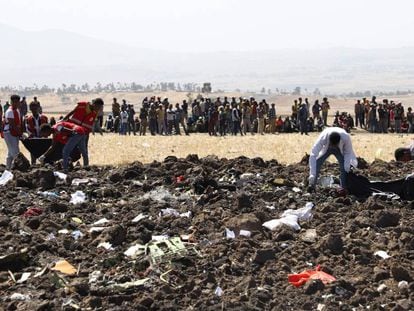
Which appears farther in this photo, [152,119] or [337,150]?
[152,119]

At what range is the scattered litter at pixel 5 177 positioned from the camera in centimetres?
1510

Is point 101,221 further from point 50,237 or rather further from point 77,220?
point 50,237

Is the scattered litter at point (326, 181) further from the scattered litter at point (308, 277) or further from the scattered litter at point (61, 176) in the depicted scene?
the scattered litter at point (308, 277)

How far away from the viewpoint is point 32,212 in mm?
12234

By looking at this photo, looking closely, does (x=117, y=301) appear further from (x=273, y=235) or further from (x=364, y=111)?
(x=364, y=111)

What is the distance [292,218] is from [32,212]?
371 centimetres

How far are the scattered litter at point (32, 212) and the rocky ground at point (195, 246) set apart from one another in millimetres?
14

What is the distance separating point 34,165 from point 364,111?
23404mm

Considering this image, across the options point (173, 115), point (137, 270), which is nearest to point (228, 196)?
point (137, 270)

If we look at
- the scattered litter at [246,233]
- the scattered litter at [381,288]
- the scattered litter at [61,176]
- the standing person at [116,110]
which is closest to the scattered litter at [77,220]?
the scattered litter at [246,233]

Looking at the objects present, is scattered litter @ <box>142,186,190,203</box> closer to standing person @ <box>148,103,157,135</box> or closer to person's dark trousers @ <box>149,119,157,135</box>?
standing person @ <box>148,103,157,135</box>

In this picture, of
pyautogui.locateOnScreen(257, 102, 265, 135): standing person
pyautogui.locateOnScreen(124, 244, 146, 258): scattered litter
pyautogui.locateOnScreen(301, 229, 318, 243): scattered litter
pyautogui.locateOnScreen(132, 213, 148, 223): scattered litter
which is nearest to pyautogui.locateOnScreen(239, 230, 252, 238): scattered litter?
pyautogui.locateOnScreen(301, 229, 318, 243): scattered litter

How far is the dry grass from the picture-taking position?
22.9 m

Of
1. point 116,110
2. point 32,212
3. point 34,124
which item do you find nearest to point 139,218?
point 32,212
